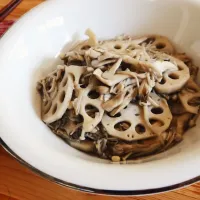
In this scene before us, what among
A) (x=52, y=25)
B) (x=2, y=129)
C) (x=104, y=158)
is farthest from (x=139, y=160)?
(x=52, y=25)

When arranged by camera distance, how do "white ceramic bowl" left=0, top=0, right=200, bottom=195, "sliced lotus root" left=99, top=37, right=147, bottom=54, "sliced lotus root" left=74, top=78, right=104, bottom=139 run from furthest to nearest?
"sliced lotus root" left=99, top=37, right=147, bottom=54 → "sliced lotus root" left=74, top=78, right=104, bottom=139 → "white ceramic bowl" left=0, top=0, right=200, bottom=195

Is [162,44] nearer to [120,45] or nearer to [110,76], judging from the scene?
[120,45]

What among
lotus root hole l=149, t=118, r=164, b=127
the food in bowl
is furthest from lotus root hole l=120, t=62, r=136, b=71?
lotus root hole l=149, t=118, r=164, b=127

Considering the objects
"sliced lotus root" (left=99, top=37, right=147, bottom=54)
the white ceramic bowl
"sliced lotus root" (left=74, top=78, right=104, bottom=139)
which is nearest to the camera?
the white ceramic bowl

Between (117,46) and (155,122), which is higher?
(117,46)

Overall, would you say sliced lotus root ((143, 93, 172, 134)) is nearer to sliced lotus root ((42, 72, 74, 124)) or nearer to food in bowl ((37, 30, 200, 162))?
food in bowl ((37, 30, 200, 162))

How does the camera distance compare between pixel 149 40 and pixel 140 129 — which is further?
pixel 149 40

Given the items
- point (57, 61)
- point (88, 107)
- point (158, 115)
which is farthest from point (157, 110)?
point (57, 61)
